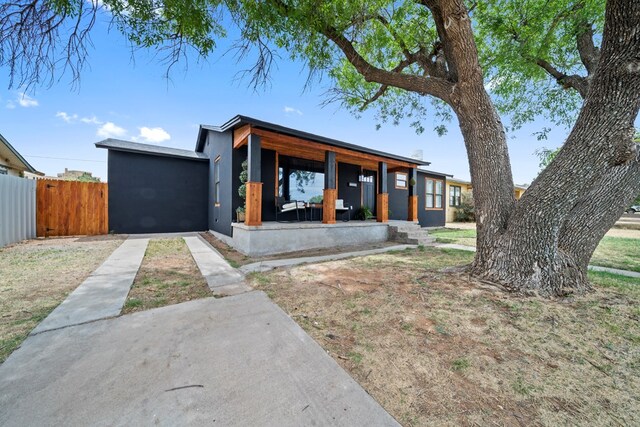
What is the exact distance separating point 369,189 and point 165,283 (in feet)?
28.2

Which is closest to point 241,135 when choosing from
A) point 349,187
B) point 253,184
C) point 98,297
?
point 253,184

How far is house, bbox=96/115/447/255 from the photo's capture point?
6176 millimetres

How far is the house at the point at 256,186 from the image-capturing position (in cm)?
618

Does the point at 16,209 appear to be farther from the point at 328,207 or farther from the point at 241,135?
the point at 328,207

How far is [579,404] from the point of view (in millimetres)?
1473

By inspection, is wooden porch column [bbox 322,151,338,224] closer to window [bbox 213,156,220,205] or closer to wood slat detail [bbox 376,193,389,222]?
wood slat detail [bbox 376,193,389,222]

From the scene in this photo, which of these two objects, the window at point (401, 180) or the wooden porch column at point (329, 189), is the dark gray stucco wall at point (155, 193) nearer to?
the wooden porch column at point (329, 189)

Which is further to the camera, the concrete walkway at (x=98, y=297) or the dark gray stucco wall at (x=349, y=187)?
the dark gray stucco wall at (x=349, y=187)

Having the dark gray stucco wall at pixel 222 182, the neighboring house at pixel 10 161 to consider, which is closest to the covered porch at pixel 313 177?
the dark gray stucco wall at pixel 222 182

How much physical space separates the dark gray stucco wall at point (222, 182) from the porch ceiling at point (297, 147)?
→ 73 centimetres

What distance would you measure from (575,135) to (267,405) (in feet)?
14.1

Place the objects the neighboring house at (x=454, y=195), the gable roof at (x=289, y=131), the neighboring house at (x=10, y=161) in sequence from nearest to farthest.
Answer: the gable roof at (x=289, y=131) → the neighboring house at (x=10, y=161) → the neighboring house at (x=454, y=195)

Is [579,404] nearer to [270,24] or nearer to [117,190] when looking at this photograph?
[270,24]

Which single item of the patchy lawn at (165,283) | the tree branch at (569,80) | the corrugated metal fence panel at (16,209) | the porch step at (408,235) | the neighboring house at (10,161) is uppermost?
the tree branch at (569,80)
